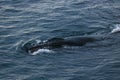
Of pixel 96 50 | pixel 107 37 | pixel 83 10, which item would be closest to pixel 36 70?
pixel 96 50

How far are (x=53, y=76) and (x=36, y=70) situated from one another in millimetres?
1267

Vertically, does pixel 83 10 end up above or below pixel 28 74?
A: above

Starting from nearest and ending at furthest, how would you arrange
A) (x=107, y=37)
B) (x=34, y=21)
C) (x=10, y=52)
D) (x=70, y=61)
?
1. (x=70, y=61)
2. (x=10, y=52)
3. (x=107, y=37)
4. (x=34, y=21)

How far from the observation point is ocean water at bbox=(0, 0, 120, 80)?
20859 mm

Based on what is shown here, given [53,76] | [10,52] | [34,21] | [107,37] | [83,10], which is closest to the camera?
→ [53,76]

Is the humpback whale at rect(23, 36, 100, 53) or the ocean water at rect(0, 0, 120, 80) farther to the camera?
the humpback whale at rect(23, 36, 100, 53)

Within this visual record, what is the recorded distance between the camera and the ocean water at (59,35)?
20.9 m

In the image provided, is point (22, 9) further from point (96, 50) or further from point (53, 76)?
point (53, 76)

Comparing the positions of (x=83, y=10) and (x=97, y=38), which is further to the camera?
(x=83, y=10)

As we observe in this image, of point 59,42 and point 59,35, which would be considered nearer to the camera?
point 59,42

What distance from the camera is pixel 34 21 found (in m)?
29.0

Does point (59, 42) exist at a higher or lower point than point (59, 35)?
lower

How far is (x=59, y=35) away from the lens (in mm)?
26016

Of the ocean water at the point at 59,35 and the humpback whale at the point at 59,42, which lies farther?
the humpback whale at the point at 59,42
